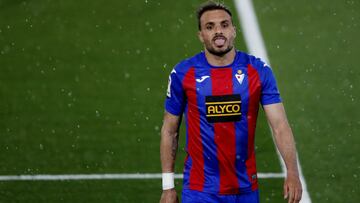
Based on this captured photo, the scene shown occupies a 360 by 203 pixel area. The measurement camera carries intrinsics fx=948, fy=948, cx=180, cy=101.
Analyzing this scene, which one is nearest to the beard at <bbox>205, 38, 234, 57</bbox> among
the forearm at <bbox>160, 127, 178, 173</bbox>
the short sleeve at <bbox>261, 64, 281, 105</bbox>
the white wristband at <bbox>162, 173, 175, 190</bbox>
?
the short sleeve at <bbox>261, 64, 281, 105</bbox>

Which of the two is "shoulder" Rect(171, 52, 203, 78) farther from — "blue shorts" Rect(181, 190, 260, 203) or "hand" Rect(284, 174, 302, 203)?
"hand" Rect(284, 174, 302, 203)

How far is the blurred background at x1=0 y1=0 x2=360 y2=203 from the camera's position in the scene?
8.78 metres

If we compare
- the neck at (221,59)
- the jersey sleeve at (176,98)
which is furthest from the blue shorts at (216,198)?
the neck at (221,59)

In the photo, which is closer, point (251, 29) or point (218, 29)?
point (218, 29)

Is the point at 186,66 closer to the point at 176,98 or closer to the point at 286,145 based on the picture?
the point at 176,98

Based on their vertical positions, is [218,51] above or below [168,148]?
above

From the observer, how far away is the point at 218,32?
620 centimetres

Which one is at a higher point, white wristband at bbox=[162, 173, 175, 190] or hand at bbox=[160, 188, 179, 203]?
white wristband at bbox=[162, 173, 175, 190]

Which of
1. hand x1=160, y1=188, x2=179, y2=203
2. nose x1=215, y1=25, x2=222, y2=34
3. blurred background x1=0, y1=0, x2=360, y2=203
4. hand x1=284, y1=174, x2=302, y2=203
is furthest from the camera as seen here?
blurred background x1=0, y1=0, x2=360, y2=203

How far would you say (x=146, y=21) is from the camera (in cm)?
1034

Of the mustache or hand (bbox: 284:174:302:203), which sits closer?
hand (bbox: 284:174:302:203)

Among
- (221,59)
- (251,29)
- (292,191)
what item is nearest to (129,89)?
(251,29)

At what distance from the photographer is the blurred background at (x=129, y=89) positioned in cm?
878

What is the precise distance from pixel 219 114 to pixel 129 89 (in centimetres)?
361
